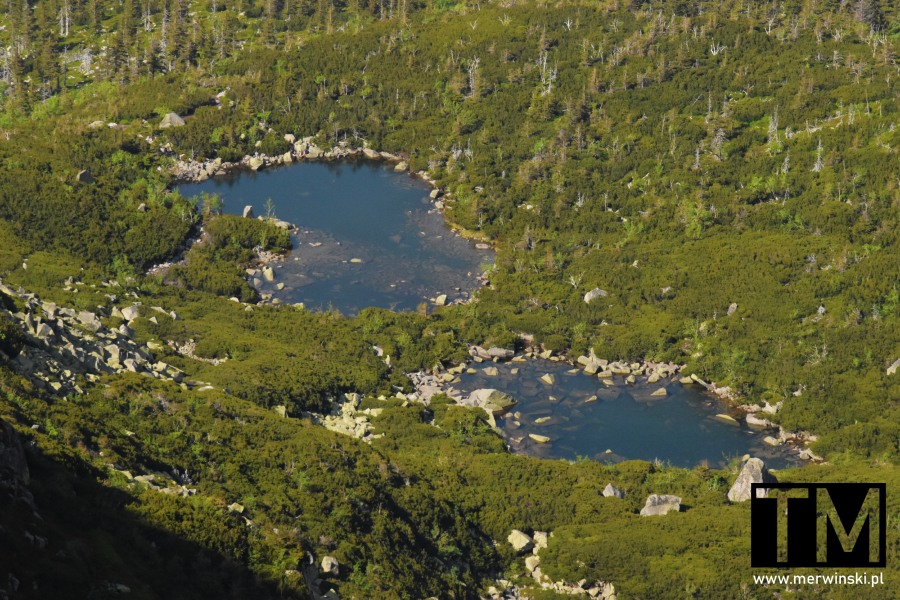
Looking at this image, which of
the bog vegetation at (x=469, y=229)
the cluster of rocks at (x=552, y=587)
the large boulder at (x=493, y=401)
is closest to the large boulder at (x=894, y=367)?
the bog vegetation at (x=469, y=229)

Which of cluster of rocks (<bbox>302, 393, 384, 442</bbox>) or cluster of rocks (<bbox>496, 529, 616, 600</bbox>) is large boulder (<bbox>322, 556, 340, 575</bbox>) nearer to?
cluster of rocks (<bbox>496, 529, 616, 600</bbox>)

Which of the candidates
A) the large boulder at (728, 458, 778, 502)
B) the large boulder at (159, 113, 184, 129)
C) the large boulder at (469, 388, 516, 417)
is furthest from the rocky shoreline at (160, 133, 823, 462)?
the large boulder at (159, 113, 184, 129)

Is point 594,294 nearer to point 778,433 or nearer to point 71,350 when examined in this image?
point 778,433

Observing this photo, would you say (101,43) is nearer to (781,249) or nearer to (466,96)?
(466,96)

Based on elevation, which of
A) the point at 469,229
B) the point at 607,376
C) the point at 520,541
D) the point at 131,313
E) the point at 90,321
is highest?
the point at 90,321

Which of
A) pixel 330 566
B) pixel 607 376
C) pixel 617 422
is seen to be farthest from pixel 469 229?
pixel 330 566

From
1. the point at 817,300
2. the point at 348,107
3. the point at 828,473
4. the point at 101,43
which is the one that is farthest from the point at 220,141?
Answer: the point at 828,473
